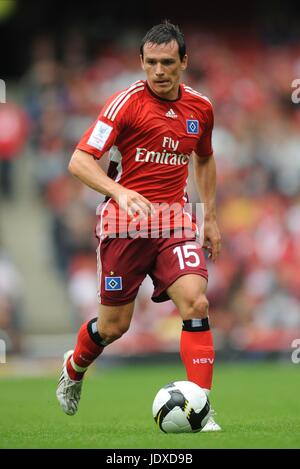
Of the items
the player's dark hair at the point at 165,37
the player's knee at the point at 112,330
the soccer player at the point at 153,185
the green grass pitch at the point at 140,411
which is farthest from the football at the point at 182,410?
the player's dark hair at the point at 165,37

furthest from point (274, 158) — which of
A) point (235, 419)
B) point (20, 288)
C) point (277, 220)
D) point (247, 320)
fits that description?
point (235, 419)

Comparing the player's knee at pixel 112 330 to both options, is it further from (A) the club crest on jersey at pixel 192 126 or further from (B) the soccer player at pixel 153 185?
(A) the club crest on jersey at pixel 192 126

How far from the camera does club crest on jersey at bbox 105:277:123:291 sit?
24.4 feet

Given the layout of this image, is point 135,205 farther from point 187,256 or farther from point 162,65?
point 162,65

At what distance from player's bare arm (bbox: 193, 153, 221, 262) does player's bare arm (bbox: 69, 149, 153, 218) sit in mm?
1164

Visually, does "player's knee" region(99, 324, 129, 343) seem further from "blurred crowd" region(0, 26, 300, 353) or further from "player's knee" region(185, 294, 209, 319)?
"blurred crowd" region(0, 26, 300, 353)

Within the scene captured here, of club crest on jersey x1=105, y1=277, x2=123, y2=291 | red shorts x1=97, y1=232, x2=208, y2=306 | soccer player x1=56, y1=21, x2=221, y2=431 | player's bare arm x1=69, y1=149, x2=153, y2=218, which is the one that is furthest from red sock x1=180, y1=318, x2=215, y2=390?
player's bare arm x1=69, y1=149, x2=153, y2=218

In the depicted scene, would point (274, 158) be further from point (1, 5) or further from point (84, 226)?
point (1, 5)

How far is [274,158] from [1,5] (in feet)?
17.0

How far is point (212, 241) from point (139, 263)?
0.76m

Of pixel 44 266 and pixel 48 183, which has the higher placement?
pixel 48 183

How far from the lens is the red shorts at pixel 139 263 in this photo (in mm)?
7203

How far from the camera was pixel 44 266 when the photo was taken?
17094 mm

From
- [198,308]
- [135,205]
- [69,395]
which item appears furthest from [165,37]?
[69,395]
